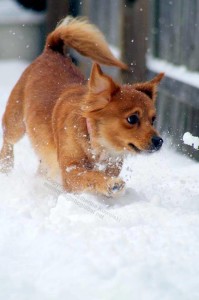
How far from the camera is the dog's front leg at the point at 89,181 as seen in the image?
3578 millimetres

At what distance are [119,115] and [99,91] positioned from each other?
7.2 inches

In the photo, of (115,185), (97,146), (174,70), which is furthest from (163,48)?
(115,185)

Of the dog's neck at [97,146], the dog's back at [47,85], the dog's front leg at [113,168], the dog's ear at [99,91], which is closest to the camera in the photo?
the dog's ear at [99,91]

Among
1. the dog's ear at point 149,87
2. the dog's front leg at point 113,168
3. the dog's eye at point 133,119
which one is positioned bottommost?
the dog's front leg at point 113,168

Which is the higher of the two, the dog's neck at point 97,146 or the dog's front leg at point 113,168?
the dog's neck at point 97,146

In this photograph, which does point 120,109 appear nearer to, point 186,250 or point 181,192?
point 181,192

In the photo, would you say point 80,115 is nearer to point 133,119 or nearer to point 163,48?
point 133,119

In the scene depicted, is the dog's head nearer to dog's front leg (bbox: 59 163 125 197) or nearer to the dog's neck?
the dog's neck

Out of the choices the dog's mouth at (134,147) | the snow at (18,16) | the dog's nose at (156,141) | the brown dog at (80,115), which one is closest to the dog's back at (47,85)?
the brown dog at (80,115)

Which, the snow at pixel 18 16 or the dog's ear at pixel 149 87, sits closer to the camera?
the dog's ear at pixel 149 87

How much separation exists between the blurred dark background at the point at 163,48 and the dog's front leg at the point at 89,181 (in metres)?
1.63

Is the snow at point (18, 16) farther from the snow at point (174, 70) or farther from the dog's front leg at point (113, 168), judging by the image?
the dog's front leg at point (113, 168)

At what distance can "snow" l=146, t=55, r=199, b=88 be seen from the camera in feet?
17.6

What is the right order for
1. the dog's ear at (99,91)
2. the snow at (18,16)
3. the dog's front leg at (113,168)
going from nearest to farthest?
the dog's ear at (99,91)
the dog's front leg at (113,168)
the snow at (18,16)
